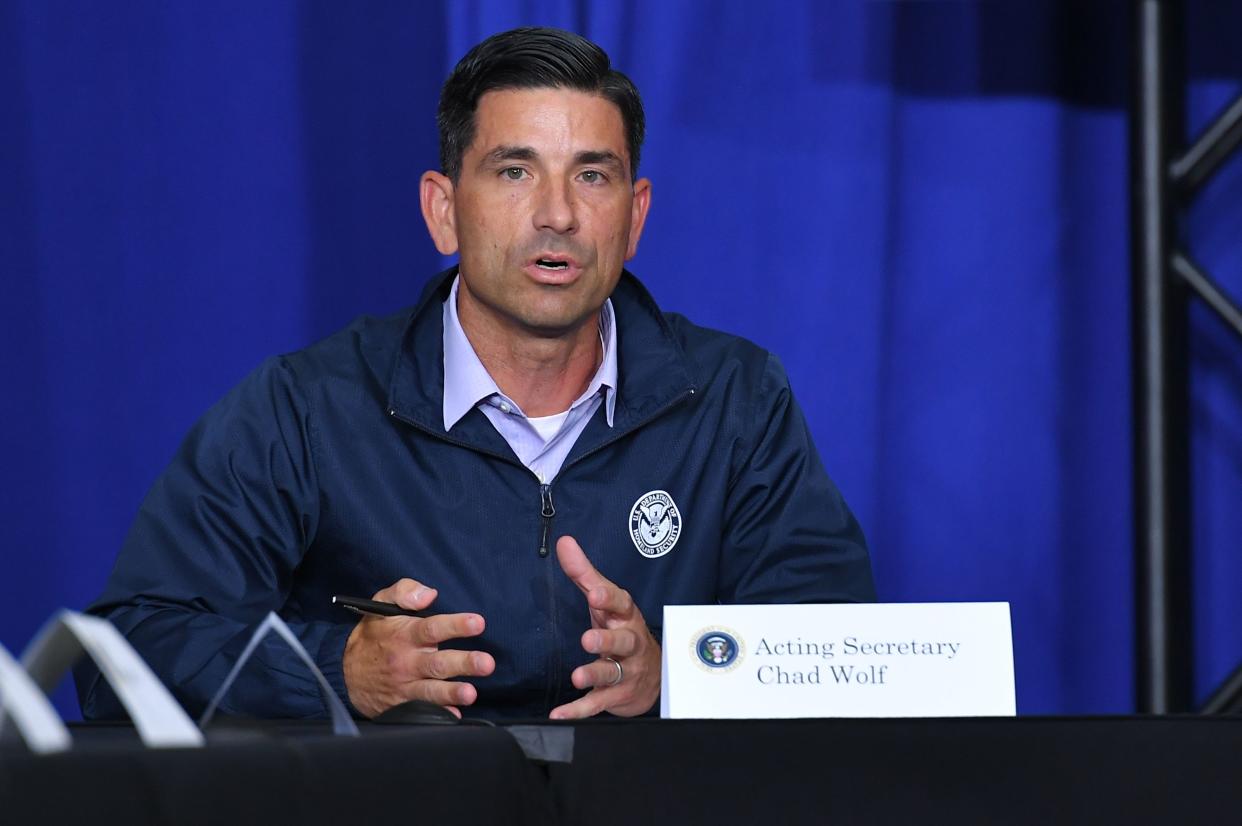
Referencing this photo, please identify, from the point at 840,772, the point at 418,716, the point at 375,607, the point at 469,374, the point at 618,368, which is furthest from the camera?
the point at 618,368

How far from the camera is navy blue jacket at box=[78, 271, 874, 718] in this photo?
4.86ft

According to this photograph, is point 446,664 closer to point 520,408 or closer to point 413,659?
point 413,659

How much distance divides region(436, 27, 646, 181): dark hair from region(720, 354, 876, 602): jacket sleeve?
36 cm

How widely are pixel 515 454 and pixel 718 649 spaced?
1.95 ft

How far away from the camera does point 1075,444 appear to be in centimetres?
251

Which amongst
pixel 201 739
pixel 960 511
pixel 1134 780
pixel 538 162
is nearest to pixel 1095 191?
pixel 960 511

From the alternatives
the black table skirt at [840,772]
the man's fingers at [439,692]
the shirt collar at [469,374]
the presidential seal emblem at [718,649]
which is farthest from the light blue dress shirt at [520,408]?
the black table skirt at [840,772]

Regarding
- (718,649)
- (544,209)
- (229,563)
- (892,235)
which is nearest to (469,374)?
(544,209)

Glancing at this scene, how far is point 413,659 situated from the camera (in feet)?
3.94

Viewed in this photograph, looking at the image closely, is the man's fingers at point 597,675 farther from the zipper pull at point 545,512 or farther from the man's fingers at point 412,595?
the zipper pull at point 545,512

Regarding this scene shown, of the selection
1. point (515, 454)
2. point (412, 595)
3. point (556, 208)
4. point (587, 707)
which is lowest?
point (587, 707)

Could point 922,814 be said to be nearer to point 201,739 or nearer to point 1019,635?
point 201,739

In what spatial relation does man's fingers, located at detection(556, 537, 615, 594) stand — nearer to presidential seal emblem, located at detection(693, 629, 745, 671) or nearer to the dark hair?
presidential seal emblem, located at detection(693, 629, 745, 671)

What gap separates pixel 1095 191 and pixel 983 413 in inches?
16.9
